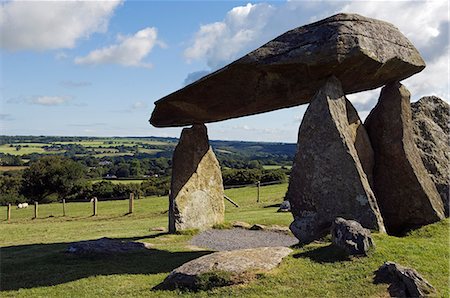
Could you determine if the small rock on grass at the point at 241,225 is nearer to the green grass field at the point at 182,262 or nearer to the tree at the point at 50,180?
the green grass field at the point at 182,262

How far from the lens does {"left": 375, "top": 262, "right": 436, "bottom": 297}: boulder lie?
28.0ft

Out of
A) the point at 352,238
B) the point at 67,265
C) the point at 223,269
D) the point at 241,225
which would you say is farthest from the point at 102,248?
the point at 352,238

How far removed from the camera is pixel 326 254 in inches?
421

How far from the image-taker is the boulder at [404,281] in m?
8.53

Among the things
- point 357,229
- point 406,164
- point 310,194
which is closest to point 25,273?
point 310,194

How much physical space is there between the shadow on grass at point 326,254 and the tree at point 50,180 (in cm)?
4836

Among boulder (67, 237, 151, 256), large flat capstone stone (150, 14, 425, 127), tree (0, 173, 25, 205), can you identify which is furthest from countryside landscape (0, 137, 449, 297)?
tree (0, 173, 25, 205)

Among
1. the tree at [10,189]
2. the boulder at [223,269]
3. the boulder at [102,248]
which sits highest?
the boulder at [223,269]

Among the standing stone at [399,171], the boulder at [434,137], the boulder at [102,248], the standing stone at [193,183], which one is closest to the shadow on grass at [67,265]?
the boulder at [102,248]

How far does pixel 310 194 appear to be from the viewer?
12383 mm

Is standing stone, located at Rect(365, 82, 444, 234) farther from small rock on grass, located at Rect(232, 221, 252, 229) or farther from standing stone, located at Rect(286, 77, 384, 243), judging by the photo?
small rock on grass, located at Rect(232, 221, 252, 229)

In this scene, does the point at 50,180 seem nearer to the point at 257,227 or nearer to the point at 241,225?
the point at 241,225

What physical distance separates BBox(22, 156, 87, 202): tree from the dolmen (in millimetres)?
43955

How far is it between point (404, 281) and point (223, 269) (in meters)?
3.76
